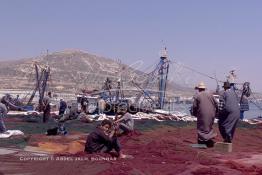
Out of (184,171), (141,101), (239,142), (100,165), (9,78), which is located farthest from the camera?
(9,78)

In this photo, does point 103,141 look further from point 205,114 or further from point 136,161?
point 205,114

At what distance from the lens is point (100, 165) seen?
960 centimetres

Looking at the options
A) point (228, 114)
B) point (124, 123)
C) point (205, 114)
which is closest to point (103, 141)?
point (205, 114)

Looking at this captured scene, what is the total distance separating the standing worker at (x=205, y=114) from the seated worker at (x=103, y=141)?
2710 millimetres

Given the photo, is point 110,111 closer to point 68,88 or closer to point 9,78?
point 68,88

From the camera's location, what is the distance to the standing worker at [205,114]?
13.1 metres

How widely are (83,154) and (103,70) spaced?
89.2 metres

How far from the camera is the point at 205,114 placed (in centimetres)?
1309

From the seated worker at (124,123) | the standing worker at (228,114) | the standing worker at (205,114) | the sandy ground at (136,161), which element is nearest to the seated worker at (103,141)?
the sandy ground at (136,161)

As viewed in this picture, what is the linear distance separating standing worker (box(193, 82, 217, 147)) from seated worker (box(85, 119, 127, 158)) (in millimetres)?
2710

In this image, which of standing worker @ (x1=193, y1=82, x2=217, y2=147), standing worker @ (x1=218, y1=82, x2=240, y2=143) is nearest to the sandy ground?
standing worker @ (x1=193, y1=82, x2=217, y2=147)

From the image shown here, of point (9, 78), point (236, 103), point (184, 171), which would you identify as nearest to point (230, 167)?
point (184, 171)

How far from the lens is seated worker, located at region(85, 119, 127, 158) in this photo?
36.3 feet

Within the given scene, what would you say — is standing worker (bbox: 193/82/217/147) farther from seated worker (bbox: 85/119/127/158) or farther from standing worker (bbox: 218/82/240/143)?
seated worker (bbox: 85/119/127/158)
